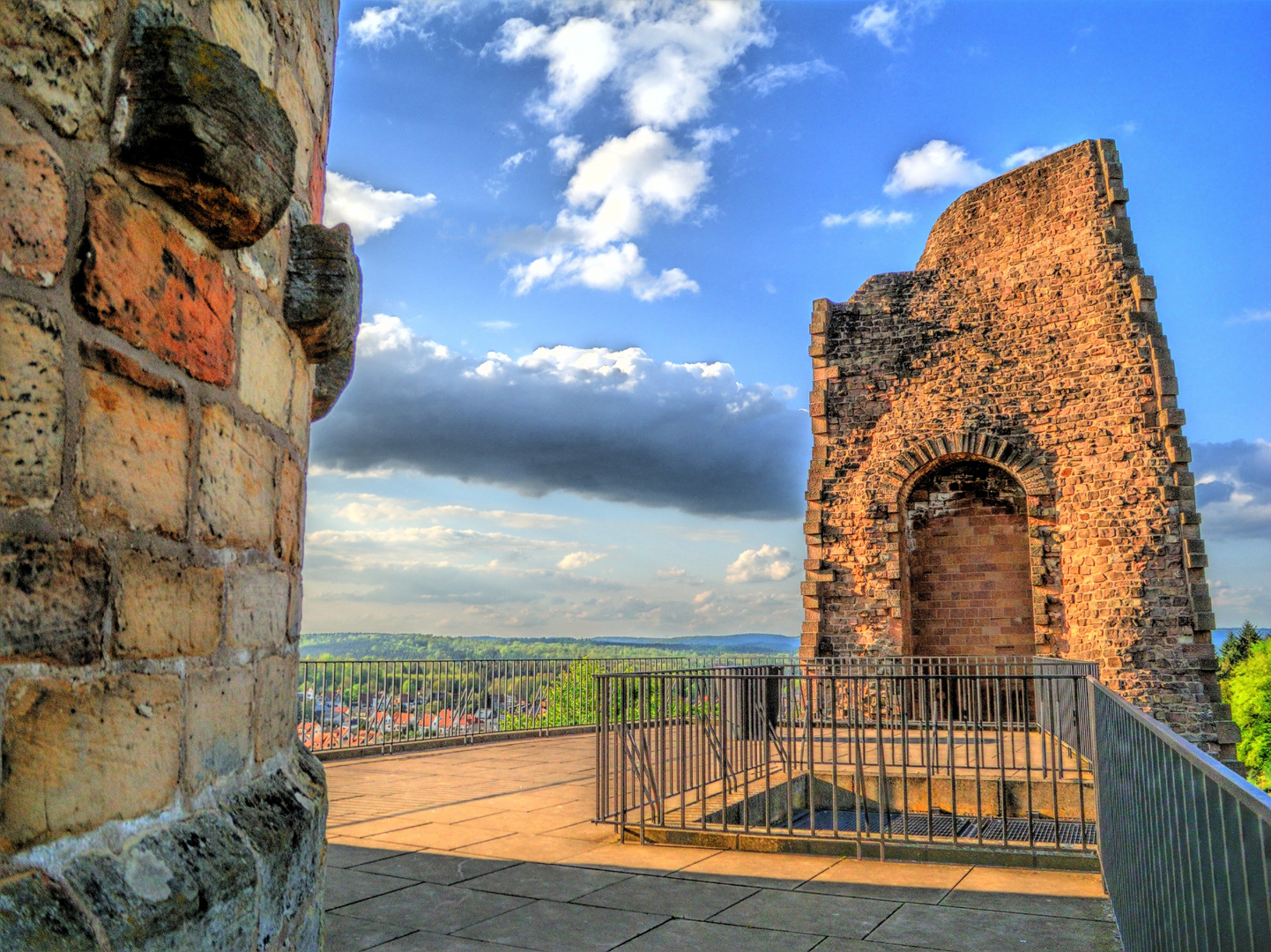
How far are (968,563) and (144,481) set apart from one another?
1719cm

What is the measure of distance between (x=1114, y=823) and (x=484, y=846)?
382 cm

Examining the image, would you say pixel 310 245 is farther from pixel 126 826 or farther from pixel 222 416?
pixel 126 826

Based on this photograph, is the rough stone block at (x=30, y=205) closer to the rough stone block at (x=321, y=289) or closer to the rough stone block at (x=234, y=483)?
the rough stone block at (x=234, y=483)

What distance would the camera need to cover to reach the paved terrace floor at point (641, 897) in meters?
4.25

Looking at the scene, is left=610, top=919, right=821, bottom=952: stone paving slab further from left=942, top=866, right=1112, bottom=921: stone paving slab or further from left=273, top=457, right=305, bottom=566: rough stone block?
left=273, top=457, right=305, bottom=566: rough stone block

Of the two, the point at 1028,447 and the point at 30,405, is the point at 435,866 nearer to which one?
the point at 30,405

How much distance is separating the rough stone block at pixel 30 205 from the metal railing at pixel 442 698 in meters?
9.13

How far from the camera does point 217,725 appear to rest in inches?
78.0

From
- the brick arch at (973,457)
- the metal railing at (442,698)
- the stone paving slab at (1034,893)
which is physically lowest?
the stone paving slab at (1034,893)

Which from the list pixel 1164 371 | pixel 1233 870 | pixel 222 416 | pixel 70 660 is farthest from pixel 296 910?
pixel 1164 371

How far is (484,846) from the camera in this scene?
6234 millimetres

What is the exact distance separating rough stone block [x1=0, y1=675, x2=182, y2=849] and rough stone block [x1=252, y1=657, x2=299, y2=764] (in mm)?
427

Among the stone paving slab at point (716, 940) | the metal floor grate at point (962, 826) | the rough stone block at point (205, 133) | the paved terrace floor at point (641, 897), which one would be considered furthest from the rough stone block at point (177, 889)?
the metal floor grate at point (962, 826)

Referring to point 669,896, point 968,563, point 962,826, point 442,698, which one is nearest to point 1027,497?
point 968,563
